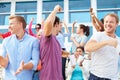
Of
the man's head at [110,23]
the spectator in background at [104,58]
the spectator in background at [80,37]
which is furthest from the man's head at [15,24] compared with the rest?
the spectator in background at [80,37]

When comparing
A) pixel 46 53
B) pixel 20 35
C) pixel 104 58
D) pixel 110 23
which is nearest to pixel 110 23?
pixel 110 23

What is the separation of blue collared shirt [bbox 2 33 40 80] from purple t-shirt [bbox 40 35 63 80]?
0.32ft

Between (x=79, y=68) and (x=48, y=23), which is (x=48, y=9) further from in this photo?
(x=48, y=23)

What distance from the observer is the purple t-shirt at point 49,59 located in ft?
8.95

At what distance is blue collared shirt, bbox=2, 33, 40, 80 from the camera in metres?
2.82

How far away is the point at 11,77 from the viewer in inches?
111

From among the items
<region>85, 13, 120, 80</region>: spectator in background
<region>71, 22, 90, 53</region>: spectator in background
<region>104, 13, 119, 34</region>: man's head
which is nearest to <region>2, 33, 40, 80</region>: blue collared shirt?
<region>85, 13, 120, 80</region>: spectator in background

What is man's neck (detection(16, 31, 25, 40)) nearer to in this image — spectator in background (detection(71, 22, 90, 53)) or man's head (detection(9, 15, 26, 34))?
man's head (detection(9, 15, 26, 34))

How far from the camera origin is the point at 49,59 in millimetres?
2732

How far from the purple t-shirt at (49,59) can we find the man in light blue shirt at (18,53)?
0.32 feet

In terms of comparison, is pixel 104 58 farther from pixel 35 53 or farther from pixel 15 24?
pixel 15 24

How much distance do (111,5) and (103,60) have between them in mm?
6900

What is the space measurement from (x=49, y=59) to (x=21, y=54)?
0.31m

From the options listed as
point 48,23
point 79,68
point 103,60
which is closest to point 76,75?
point 79,68
